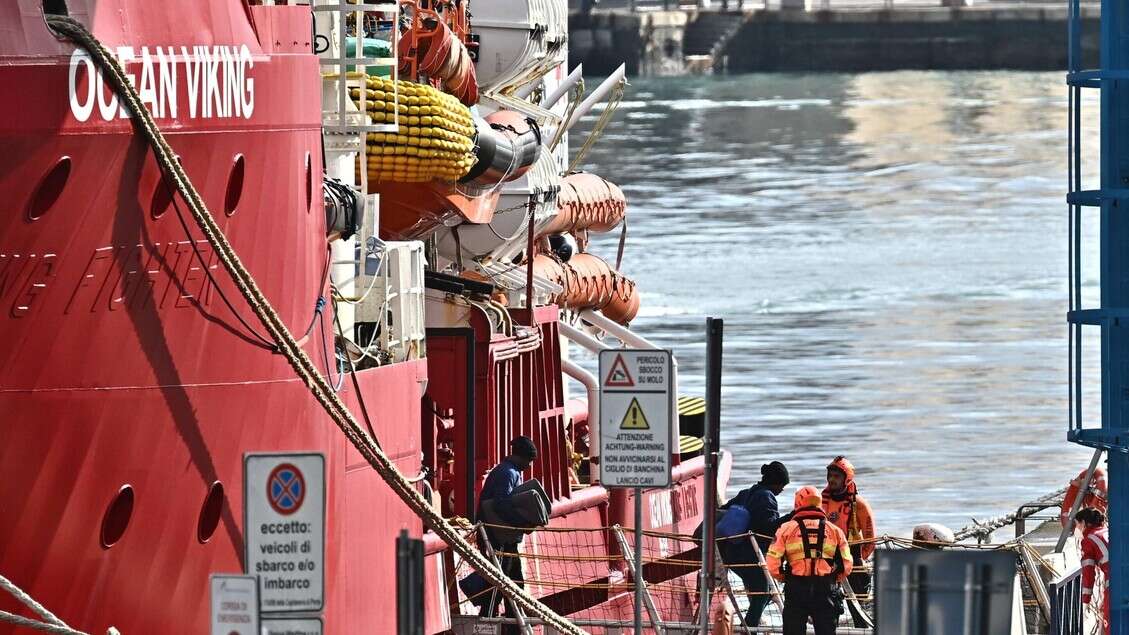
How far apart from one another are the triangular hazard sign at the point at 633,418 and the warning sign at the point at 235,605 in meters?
4.72

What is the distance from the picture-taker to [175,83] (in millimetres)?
Answer: 11727

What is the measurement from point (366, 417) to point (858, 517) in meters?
3.81

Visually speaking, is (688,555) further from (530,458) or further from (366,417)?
(366,417)

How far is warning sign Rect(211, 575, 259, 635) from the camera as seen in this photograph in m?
8.09

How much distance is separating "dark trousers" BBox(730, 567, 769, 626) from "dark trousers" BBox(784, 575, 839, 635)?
80.2 inches

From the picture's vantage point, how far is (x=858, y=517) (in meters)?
16.2

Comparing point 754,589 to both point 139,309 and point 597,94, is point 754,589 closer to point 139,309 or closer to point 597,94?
point 139,309

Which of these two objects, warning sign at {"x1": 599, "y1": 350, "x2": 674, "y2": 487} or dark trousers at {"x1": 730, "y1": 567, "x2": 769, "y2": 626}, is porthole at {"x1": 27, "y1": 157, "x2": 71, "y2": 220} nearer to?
warning sign at {"x1": 599, "y1": 350, "x2": 674, "y2": 487}

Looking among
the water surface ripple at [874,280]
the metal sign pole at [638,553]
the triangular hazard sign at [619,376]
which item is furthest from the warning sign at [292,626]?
the water surface ripple at [874,280]

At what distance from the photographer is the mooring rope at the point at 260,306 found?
1120 centimetres

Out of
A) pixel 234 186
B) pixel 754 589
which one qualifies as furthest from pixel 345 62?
pixel 754 589

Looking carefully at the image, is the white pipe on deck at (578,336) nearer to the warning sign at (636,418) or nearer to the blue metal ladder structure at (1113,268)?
the warning sign at (636,418)

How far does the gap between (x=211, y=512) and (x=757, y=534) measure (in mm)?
5312

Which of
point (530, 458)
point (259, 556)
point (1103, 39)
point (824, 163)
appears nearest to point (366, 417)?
point (530, 458)
